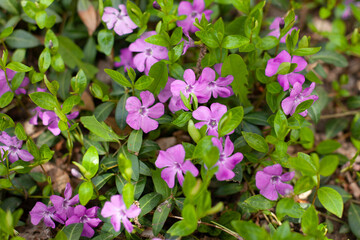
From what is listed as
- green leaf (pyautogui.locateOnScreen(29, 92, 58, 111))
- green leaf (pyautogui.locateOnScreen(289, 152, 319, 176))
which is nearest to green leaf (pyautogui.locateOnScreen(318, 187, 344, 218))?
green leaf (pyautogui.locateOnScreen(289, 152, 319, 176))

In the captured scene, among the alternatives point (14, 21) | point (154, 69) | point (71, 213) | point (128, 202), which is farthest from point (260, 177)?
point (14, 21)

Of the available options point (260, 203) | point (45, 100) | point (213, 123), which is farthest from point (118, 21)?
point (260, 203)

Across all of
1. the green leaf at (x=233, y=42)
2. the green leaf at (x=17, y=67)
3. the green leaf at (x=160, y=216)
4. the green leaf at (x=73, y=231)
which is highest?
the green leaf at (x=233, y=42)

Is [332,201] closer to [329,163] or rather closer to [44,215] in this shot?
[329,163]

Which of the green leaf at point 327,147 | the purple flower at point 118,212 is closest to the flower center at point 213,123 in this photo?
the purple flower at point 118,212

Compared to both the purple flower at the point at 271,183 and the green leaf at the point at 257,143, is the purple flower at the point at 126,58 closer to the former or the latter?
the green leaf at the point at 257,143

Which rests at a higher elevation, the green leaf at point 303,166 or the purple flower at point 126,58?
the green leaf at point 303,166

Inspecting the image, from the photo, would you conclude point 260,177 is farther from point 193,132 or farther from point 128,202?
point 128,202
